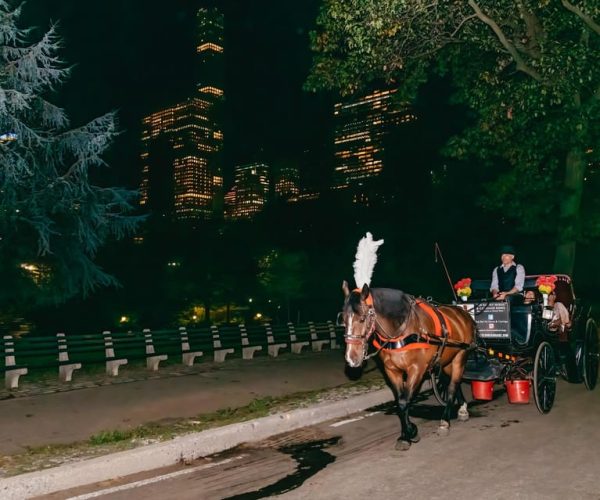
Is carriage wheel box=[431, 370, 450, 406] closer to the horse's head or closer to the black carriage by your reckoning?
the black carriage

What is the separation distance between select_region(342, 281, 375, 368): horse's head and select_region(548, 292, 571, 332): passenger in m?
4.58

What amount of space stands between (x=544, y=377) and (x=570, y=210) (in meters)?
9.90

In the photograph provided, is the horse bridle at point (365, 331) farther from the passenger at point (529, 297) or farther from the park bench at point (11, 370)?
the park bench at point (11, 370)

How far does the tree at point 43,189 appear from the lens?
12.3 m

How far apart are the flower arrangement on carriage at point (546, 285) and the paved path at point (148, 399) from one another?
4.19 meters

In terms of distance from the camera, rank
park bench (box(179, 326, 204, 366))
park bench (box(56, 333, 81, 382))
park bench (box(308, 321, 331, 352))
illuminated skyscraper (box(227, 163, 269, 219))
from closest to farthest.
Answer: park bench (box(56, 333, 81, 382)) → park bench (box(179, 326, 204, 366)) → park bench (box(308, 321, 331, 352)) → illuminated skyscraper (box(227, 163, 269, 219))

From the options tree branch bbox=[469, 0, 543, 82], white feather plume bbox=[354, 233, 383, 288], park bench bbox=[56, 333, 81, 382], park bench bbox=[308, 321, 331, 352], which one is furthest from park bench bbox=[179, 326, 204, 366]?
tree branch bbox=[469, 0, 543, 82]

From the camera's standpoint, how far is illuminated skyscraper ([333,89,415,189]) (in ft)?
159

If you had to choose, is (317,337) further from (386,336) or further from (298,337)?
(386,336)

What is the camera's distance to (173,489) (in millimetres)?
5316

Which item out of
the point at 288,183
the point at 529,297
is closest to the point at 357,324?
the point at 529,297

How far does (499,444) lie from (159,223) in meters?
48.1

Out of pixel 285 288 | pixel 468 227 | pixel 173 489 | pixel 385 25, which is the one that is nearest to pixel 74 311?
pixel 285 288

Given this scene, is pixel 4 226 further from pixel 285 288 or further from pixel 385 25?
pixel 285 288
